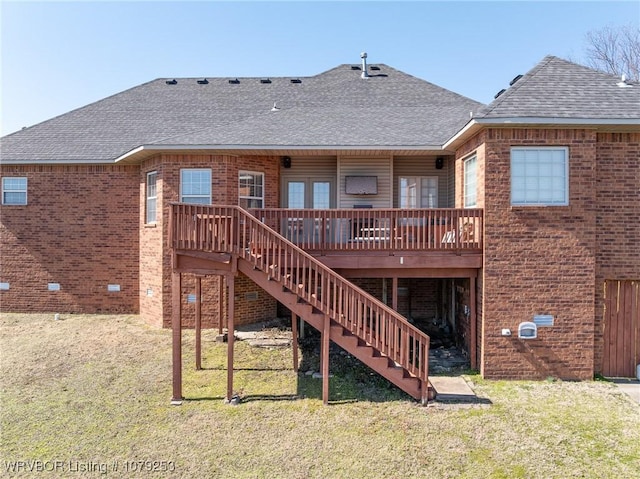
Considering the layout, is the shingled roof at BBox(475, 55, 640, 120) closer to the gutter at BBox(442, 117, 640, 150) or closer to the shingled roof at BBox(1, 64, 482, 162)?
the gutter at BBox(442, 117, 640, 150)

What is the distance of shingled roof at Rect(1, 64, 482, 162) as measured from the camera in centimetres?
1028

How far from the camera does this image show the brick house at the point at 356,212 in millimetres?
7316

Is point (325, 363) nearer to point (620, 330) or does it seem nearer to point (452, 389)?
point (452, 389)

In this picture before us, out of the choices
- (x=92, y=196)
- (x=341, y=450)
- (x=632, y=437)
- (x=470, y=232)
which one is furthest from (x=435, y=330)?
(x=92, y=196)

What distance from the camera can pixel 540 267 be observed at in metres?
7.70

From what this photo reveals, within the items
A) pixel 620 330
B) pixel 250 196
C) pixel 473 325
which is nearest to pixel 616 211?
pixel 620 330

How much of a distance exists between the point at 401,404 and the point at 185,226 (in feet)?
16.2

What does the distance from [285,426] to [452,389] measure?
3.24m

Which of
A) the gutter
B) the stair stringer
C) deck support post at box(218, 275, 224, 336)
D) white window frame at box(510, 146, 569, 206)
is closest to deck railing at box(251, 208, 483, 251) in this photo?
white window frame at box(510, 146, 569, 206)

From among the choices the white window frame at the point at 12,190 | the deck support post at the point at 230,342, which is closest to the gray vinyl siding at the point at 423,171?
→ the deck support post at the point at 230,342

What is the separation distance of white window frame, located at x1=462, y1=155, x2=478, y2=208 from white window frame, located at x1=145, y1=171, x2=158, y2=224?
8365 millimetres

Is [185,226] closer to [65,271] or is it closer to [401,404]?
[401,404]

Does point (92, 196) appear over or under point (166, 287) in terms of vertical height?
over

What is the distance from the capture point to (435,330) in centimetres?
1084
